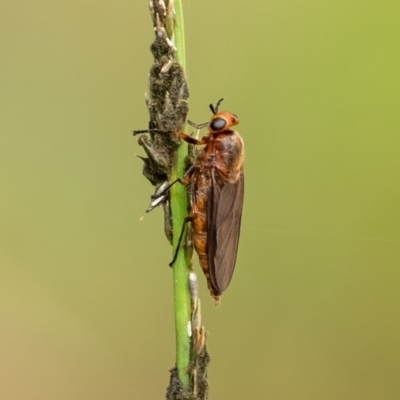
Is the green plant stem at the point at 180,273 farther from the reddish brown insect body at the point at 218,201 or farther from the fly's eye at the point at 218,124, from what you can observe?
the fly's eye at the point at 218,124

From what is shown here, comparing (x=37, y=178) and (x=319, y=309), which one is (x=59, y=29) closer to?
(x=37, y=178)

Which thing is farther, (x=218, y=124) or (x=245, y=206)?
(x=245, y=206)

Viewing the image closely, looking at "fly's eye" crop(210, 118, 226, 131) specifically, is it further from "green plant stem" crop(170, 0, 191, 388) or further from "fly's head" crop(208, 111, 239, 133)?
Result: "green plant stem" crop(170, 0, 191, 388)

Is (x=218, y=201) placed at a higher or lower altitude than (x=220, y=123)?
lower

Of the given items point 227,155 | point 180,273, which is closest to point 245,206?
point 227,155

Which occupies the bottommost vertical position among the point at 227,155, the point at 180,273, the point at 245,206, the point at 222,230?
the point at 180,273

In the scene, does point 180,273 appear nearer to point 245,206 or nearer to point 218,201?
point 218,201

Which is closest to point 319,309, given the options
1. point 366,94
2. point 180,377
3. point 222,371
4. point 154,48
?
point 222,371
